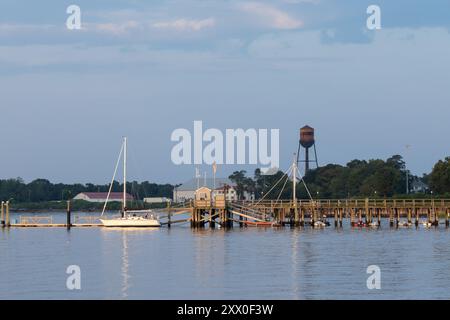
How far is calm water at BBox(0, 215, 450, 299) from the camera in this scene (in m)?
58.5

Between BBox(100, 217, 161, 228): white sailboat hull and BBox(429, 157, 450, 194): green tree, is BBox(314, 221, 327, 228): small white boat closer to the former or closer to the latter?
BBox(100, 217, 161, 228): white sailboat hull

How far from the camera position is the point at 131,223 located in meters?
136

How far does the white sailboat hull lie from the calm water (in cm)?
1821

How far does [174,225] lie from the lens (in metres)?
148

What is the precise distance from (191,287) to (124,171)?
83573mm

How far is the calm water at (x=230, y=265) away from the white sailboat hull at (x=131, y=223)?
1821 centimetres

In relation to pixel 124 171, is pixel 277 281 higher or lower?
lower

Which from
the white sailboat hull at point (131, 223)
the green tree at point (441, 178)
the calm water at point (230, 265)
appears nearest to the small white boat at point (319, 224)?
the calm water at point (230, 265)

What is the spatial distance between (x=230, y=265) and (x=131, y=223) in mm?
62592

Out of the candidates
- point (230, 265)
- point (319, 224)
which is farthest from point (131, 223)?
point (230, 265)

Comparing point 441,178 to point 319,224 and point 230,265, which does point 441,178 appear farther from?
point 230,265
